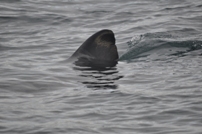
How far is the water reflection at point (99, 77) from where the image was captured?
1037cm

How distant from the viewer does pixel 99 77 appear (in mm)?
10961

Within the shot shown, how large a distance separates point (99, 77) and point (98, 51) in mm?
1503

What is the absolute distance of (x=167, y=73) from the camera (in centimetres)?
1124

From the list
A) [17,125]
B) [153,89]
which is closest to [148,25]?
[153,89]

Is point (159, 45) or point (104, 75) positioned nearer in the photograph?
point (104, 75)

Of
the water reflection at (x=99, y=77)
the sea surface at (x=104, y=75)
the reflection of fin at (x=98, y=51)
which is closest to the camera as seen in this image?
the sea surface at (x=104, y=75)

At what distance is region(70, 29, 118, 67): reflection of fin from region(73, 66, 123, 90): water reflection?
366 mm

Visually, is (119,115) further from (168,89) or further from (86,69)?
(86,69)

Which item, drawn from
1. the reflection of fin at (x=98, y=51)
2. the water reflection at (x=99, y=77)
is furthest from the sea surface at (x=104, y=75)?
the reflection of fin at (x=98, y=51)

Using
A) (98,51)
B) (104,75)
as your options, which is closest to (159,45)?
(98,51)

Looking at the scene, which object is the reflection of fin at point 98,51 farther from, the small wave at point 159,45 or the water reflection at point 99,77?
the small wave at point 159,45

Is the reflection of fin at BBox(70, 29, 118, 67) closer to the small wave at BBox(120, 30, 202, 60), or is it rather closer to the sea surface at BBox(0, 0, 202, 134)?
the sea surface at BBox(0, 0, 202, 134)

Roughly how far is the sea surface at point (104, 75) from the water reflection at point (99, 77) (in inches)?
0.8

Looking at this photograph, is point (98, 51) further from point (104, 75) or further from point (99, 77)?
point (99, 77)
